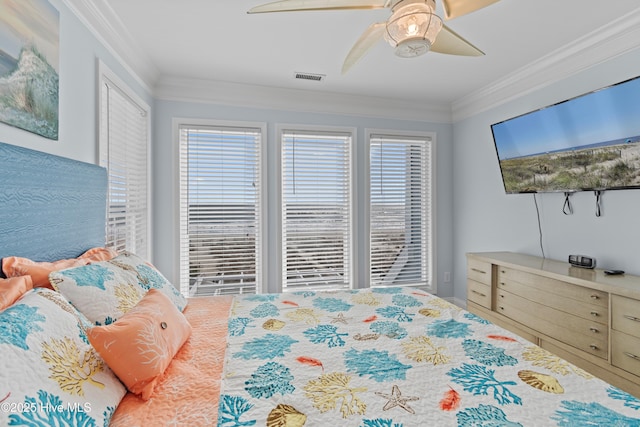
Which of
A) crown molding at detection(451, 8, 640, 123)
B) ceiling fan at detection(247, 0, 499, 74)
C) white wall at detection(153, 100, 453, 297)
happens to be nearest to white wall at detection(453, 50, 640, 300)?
crown molding at detection(451, 8, 640, 123)

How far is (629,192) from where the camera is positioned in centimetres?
232

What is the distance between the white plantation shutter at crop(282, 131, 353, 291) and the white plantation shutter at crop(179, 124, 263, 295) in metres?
0.35

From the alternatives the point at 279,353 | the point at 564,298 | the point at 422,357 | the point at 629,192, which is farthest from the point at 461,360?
the point at 629,192

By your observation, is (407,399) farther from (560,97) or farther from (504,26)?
(560,97)

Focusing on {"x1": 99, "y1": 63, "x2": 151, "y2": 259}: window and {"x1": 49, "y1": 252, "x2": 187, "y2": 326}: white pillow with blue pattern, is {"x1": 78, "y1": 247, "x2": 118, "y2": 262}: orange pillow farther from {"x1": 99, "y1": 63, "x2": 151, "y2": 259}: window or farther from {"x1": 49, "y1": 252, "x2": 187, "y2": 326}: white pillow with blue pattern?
{"x1": 99, "y1": 63, "x2": 151, "y2": 259}: window

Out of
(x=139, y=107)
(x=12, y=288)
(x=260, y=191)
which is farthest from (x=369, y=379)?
(x=139, y=107)

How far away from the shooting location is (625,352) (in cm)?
193

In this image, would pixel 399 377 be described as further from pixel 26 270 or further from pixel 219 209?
pixel 219 209

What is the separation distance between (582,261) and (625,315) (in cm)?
65

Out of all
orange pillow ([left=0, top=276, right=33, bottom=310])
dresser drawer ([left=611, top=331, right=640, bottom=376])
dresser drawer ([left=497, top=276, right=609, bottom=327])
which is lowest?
dresser drawer ([left=611, top=331, right=640, bottom=376])

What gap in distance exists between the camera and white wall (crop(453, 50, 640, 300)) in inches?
93.0

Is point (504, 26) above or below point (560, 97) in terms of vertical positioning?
above

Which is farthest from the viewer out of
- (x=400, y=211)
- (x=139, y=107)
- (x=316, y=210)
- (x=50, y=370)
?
(x=400, y=211)

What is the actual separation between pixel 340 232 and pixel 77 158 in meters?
2.61
